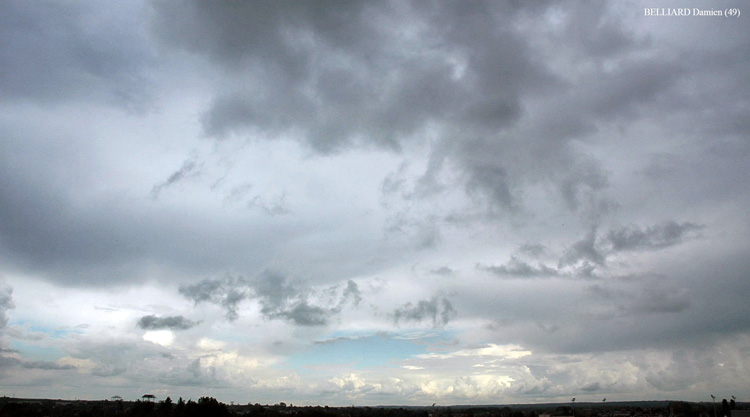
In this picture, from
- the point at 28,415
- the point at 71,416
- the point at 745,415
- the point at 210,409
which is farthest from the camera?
the point at 71,416

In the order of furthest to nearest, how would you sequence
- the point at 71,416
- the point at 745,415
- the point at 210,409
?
1. the point at 71,416
2. the point at 745,415
3. the point at 210,409

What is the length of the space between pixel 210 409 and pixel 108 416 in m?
91.5

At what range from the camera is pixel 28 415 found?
16925cm

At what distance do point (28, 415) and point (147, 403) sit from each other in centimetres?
3329

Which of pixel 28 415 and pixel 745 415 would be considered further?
pixel 28 415

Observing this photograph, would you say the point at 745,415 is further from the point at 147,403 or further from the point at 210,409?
the point at 147,403

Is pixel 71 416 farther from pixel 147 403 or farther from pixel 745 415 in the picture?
pixel 745 415

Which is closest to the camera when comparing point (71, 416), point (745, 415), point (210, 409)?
point (210, 409)

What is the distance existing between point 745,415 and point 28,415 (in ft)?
651

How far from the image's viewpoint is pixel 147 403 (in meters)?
178

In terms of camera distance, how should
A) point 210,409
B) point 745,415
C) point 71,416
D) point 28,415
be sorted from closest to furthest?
point 210,409
point 745,415
point 28,415
point 71,416

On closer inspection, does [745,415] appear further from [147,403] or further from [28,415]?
[28,415]

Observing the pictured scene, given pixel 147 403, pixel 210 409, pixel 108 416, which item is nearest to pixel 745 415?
pixel 210 409

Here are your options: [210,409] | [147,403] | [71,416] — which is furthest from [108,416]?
[210,409]
